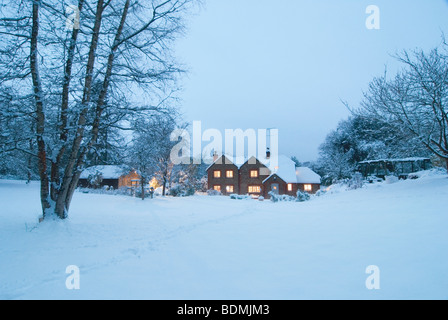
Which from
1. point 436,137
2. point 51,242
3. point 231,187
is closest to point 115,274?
point 51,242

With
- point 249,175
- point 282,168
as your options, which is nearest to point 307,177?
point 282,168

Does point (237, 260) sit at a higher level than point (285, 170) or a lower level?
lower

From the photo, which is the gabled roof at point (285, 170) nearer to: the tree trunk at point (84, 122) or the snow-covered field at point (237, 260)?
the snow-covered field at point (237, 260)

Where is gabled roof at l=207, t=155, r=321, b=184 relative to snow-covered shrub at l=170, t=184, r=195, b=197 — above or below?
above

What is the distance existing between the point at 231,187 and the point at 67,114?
32.0m

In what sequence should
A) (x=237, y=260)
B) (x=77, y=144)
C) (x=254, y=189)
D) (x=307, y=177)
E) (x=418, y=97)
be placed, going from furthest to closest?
(x=254, y=189), (x=307, y=177), (x=418, y=97), (x=77, y=144), (x=237, y=260)

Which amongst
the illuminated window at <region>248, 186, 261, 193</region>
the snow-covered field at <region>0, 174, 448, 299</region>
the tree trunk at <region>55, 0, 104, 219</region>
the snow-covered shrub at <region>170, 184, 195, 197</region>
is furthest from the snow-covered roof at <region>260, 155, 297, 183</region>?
the tree trunk at <region>55, 0, 104, 219</region>

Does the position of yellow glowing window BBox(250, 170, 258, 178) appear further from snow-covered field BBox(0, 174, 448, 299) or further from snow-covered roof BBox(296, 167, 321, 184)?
snow-covered field BBox(0, 174, 448, 299)

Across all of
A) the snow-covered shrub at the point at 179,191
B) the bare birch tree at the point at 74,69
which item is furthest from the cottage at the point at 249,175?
the bare birch tree at the point at 74,69

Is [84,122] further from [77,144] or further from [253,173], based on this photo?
[253,173]

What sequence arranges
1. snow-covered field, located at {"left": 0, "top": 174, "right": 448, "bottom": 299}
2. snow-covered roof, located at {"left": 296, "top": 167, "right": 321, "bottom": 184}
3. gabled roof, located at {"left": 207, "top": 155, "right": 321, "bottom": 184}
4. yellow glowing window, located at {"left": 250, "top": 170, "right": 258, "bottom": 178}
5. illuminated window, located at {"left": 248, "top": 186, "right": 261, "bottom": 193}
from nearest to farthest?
snow-covered field, located at {"left": 0, "top": 174, "right": 448, "bottom": 299} → gabled roof, located at {"left": 207, "top": 155, "right": 321, "bottom": 184} → snow-covered roof, located at {"left": 296, "top": 167, "right": 321, "bottom": 184} → illuminated window, located at {"left": 248, "top": 186, "right": 261, "bottom": 193} → yellow glowing window, located at {"left": 250, "top": 170, "right": 258, "bottom": 178}
